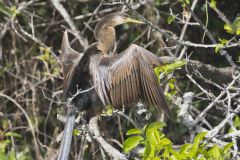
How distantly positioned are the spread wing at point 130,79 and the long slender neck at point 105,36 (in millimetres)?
563

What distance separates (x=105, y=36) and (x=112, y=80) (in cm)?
69

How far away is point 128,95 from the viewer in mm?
2875

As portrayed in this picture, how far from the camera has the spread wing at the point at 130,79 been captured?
2.80m

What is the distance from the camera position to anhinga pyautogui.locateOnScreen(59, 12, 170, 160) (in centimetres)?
279

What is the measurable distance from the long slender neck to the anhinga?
15.8 inches

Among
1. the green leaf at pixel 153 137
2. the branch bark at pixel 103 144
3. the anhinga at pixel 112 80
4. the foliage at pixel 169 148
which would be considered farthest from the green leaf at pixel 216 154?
the anhinga at pixel 112 80

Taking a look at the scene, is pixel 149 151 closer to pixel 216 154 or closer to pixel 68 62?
pixel 216 154

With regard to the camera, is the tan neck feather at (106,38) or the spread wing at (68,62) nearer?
the spread wing at (68,62)

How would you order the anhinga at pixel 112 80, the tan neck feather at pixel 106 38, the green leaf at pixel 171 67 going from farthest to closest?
1. the tan neck feather at pixel 106 38
2. the anhinga at pixel 112 80
3. the green leaf at pixel 171 67

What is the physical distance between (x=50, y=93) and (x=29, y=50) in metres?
0.36

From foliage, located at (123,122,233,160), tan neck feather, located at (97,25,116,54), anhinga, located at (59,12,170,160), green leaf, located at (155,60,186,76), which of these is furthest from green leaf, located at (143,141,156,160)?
tan neck feather, located at (97,25,116,54)

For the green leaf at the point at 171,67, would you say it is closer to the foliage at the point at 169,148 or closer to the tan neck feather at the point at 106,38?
the foliage at the point at 169,148

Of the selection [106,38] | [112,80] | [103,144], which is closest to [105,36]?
[106,38]

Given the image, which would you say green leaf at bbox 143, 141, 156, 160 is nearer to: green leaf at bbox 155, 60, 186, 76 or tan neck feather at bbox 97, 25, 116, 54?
green leaf at bbox 155, 60, 186, 76
